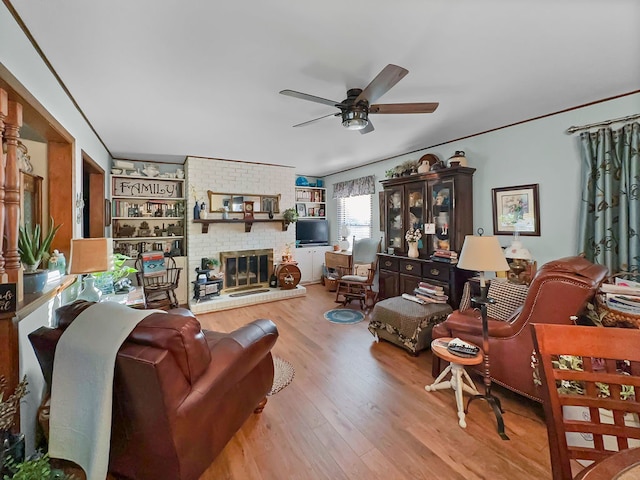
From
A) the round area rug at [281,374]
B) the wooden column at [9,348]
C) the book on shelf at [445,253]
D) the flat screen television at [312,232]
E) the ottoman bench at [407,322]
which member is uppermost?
the flat screen television at [312,232]

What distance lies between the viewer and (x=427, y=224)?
152 inches

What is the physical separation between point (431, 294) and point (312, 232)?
3.44 metres

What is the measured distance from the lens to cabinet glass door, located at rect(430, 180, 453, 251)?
11.9 feet

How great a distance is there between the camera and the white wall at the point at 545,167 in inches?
108

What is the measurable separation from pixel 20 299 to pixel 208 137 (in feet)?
8.93

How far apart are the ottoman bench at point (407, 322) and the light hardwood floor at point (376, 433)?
19 centimetres

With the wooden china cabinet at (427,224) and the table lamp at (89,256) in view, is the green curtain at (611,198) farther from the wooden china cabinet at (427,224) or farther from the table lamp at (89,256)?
the table lamp at (89,256)

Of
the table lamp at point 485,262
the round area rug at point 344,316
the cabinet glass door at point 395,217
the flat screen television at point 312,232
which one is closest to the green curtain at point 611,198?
the table lamp at point 485,262

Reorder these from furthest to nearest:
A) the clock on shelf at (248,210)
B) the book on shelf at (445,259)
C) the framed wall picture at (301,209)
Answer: the framed wall picture at (301,209), the clock on shelf at (248,210), the book on shelf at (445,259)

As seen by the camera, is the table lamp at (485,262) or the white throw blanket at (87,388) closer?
the white throw blanket at (87,388)

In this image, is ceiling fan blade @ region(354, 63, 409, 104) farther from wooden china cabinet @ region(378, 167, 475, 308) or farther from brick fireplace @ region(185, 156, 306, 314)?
brick fireplace @ region(185, 156, 306, 314)

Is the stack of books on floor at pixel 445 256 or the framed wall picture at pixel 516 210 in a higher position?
the framed wall picture at pixel 516 210

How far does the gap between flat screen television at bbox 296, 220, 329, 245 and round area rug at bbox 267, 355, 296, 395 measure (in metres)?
3.54

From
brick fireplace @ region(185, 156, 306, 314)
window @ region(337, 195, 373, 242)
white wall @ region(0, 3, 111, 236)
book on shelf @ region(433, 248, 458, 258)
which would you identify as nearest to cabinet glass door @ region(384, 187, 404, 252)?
book on shelf @ region(433, 248, 458, 258)
